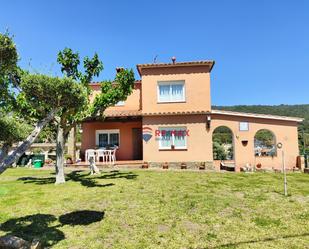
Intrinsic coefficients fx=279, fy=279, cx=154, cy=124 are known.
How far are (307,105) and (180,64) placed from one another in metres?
49.8

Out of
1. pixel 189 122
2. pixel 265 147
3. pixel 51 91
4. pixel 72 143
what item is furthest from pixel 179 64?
pixel 265 147

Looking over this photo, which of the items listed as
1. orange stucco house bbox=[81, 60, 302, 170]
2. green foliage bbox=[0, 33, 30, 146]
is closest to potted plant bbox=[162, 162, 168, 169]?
orange stucco house bbox=[81, 60, 302, 170]

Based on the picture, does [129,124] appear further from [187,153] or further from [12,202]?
[12,202]

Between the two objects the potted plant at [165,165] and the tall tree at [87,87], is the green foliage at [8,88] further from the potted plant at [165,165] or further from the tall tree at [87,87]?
the potted plant at [165,165]

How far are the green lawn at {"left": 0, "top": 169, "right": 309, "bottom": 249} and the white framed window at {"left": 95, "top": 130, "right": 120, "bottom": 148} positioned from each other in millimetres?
10453

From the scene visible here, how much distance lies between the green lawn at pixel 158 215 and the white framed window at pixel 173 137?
27.0 feet

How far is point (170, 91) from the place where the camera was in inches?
826

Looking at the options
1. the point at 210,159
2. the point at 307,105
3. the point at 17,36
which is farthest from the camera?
the point at 307,105

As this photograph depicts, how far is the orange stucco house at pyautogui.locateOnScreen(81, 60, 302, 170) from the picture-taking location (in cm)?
2030

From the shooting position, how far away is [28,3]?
13328 mm

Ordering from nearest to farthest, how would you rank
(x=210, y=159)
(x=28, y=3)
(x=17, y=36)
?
(x=17, y=36)
(x=28, y=3)
(x=210, y=159)

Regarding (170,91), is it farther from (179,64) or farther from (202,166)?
(202,166)

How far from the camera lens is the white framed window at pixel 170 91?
20875 millimetres

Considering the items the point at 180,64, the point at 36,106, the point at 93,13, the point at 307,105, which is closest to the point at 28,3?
the point at 93,13
